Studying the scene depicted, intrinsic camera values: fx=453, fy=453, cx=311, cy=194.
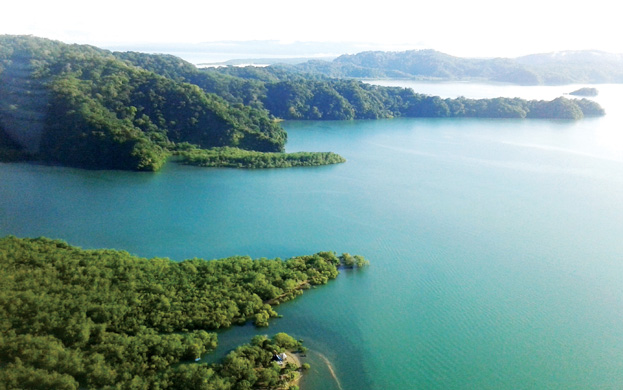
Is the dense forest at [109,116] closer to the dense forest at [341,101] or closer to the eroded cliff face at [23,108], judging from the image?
the eroded cliff face at [23,108]

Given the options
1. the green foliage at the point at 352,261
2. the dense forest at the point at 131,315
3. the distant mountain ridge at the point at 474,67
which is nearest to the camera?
the dense forest at the point at 131,315

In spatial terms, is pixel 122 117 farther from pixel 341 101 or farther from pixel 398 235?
pixel 341 101

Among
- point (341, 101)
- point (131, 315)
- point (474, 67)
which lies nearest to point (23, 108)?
point (131, 315)

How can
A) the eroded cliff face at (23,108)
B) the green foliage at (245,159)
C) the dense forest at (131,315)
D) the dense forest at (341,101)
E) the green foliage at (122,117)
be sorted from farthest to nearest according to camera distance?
1. the dense forest at (341,101)
2. the green foliage at (245,159)
3. the eroded cliff face at (23,108)
4. the green foliage at (122,117)
5. the dense forest at (131,315)

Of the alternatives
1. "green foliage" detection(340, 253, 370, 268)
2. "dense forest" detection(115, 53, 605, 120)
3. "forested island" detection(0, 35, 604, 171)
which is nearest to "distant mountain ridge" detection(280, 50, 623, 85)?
"dense forest" detection(115, 53, 605, 120)

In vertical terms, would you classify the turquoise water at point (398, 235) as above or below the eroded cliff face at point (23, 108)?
below

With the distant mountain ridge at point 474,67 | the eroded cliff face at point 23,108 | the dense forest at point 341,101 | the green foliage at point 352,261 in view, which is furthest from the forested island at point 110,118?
the distant mountain ridge at point 474,67

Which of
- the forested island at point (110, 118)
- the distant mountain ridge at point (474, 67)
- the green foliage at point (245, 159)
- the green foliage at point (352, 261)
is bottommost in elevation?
the green foliage at point (352, 261)
